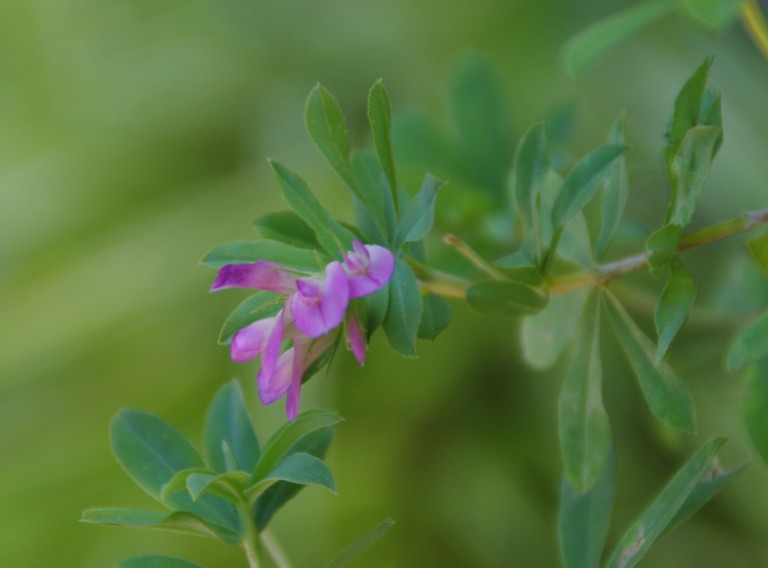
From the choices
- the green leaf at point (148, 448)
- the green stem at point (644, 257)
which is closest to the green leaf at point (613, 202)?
the green stem at point (644, 257)

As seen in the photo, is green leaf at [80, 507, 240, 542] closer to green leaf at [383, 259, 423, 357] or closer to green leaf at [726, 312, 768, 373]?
green leaf at [383, 259, 423, 357]

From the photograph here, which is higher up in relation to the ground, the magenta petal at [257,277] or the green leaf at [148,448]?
the magenta petal at [257,277]

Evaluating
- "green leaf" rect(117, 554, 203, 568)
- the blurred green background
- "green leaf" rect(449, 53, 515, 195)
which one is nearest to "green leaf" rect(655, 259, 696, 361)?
"green leaf" rect(117, 554, 203, 568)

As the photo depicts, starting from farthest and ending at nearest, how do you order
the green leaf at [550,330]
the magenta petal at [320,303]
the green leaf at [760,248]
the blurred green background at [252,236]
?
1. the blurred green background at [252,236]
2. the green leaf at [550,330]
3. the green leaf at [760,248]
4. the magenta petal at [320,303]

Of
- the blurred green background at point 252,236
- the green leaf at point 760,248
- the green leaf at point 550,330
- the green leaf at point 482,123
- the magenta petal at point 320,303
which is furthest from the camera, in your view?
the blurred green background at point 252,236

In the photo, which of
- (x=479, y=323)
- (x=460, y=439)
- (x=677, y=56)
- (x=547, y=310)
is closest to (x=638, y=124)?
(x=677, y=56)

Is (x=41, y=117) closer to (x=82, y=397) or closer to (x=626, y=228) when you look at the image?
(x=82, y=397)

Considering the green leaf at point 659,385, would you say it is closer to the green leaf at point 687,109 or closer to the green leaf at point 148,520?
the green leaf at point 687,109
